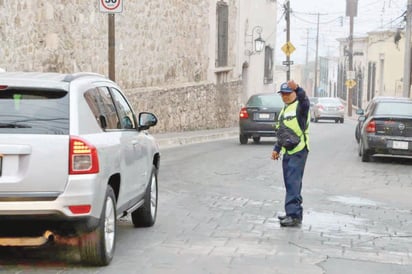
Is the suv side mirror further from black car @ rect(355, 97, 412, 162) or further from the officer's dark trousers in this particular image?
black car @ rect(355, 97, 412, 162)

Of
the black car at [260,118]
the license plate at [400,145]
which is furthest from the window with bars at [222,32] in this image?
the license plate at [400,145]

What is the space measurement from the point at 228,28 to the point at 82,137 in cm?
2836

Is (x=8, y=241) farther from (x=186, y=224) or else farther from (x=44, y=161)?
(x=186, y=224)

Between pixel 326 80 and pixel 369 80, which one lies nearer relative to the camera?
pixel 369 80

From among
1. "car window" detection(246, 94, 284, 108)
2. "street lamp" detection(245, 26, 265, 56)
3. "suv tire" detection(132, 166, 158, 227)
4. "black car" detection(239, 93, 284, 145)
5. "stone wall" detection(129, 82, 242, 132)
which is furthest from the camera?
"street lamp" detection(245, 26, 265, 56)

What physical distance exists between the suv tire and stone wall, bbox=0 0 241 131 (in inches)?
304

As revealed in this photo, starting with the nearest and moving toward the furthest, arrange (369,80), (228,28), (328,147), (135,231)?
(135,231), (328,147), (228,28), (369,80)

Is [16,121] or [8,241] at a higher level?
[16,121]

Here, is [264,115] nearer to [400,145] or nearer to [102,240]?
[400,145]

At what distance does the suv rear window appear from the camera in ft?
20.4

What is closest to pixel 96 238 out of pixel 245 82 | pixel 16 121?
pixel 16 121

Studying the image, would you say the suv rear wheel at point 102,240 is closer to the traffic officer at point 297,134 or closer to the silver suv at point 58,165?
the silver suv at point 58,165

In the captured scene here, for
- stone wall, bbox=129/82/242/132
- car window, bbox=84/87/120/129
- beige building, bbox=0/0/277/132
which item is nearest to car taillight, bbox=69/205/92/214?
car window, bbox=84/87/120/129

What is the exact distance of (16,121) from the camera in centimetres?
624
